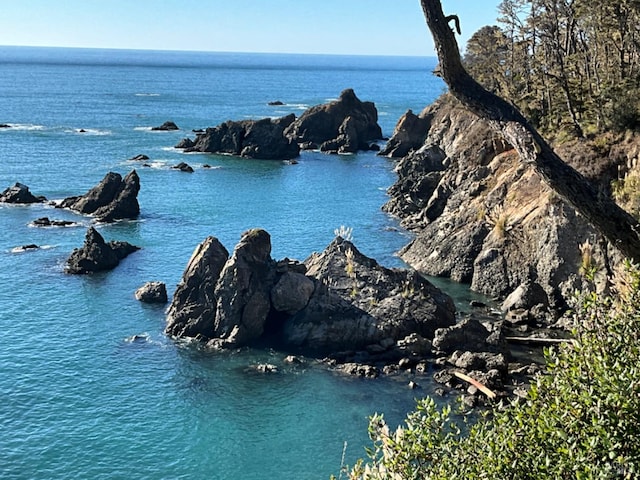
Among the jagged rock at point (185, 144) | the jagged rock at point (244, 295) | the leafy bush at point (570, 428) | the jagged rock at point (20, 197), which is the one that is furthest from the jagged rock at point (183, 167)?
the leafy bush at point (570, 428)

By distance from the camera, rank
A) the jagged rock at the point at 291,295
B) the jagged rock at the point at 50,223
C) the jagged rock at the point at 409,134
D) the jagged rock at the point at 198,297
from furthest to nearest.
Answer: the jagged rock at the point at 409,134
the jagged rock at the point at 50,223
the jagged rock at the point at 198,297
the jagged rock at the point at 291,295

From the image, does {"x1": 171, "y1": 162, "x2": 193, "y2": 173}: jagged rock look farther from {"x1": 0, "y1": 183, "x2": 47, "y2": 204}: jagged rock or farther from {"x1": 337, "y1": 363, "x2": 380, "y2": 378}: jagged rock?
{"x1": 337, "y1": 363, "x2": 380, "y2": 378}: jagged rock

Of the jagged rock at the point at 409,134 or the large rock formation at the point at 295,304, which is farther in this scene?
the jagged rock at the point at 409,134

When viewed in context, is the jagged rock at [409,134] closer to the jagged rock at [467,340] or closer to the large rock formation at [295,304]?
the large rock formation at [295,304]

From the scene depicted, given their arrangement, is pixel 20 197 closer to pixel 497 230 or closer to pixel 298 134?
pixel 497 230

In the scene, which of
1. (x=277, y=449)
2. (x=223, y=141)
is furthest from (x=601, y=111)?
(x=223, y=141)

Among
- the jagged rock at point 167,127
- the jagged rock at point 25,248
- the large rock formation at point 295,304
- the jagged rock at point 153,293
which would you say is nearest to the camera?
the large rock formation at point 295,304

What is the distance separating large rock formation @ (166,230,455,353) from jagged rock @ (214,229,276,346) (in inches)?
2.2

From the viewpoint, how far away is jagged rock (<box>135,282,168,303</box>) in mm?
47375

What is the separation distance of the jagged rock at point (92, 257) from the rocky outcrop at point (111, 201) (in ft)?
49.4

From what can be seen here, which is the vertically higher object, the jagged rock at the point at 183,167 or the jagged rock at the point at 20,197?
the jagged rock at the point at 183,167

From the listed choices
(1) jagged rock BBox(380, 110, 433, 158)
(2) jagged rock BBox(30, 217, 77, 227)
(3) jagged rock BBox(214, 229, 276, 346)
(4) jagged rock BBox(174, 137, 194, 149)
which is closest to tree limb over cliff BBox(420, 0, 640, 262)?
(3) jagged rock BBox(214, 229, 276, 346)

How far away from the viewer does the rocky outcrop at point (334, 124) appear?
123438 millimetres

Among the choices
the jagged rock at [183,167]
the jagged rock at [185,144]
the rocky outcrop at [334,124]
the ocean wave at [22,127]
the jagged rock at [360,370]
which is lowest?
the jagged rock at [360,370]
